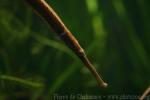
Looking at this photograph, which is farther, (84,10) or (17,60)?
(84,10)

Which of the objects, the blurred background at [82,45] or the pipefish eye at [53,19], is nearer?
the pipefish eye at [53,19]

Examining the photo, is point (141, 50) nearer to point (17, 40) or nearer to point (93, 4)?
point (93, 4)

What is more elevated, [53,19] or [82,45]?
[82,45]

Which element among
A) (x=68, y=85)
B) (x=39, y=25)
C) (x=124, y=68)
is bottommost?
(x=68, y=85)

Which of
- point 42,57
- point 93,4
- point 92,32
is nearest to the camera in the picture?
point 93,4

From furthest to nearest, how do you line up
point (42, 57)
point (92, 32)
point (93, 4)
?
point (92, 32)
point (42, 57)
point (93, 4)

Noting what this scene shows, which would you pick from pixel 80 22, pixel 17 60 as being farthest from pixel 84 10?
pixel 17 60

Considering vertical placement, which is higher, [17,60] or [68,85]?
[17,60]

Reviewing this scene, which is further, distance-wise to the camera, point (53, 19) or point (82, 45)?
point (82, 45)
